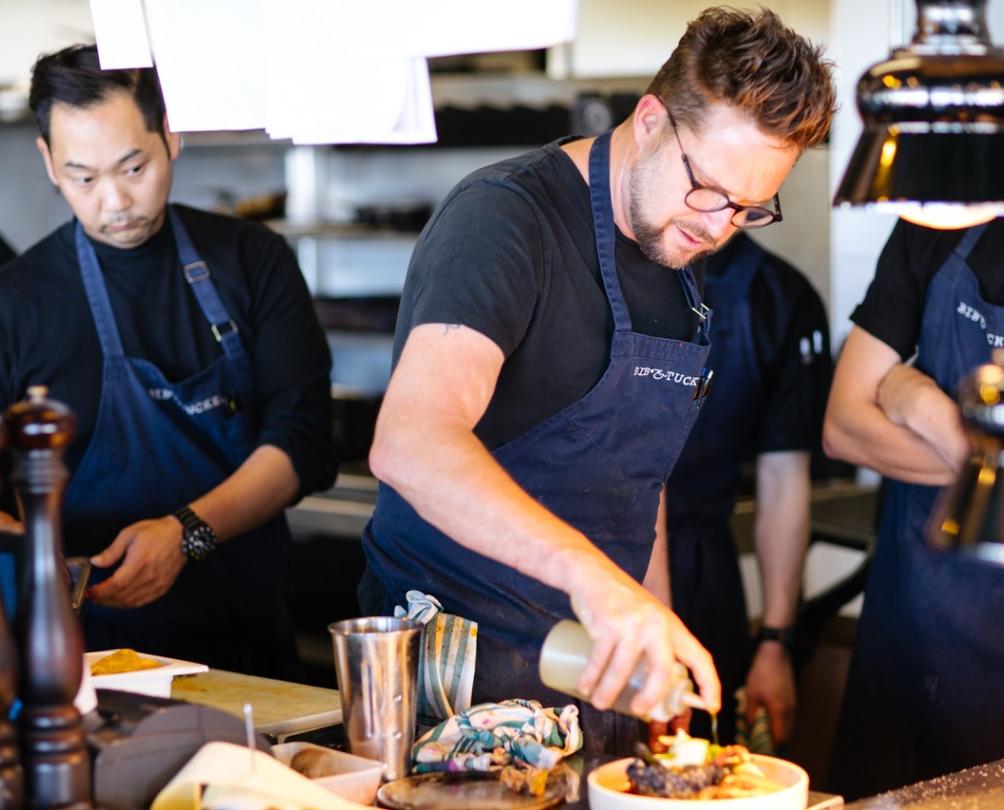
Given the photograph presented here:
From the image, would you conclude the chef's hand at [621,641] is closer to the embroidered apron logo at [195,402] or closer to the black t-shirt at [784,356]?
the embroidered apron logo at [195,402]

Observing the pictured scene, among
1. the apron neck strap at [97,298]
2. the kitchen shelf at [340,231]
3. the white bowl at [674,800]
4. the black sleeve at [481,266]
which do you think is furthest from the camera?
the kitchen shelf at [340,231]

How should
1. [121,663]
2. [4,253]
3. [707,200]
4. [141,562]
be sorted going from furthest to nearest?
[4,253] < [141,562] < [707,200] < [121,663]

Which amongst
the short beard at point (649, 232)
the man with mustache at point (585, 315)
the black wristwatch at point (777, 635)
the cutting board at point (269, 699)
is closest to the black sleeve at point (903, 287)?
the man with mustache at point (585, 315)

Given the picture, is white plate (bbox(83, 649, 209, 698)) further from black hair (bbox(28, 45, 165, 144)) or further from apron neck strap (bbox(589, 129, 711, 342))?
black hair (bbox(28, 45, 165, 144))

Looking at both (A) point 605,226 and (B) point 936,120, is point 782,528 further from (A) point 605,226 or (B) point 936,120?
(B) point 936,120

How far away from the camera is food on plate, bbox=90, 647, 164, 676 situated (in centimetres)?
185

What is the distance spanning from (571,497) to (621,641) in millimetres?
656

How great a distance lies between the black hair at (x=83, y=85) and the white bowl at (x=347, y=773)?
137 centimetres

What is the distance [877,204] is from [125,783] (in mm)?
916

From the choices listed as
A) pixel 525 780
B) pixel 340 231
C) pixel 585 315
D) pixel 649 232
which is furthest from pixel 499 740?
pixel 340 231

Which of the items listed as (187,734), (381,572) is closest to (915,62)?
(187,734)

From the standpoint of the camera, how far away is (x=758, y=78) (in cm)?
196

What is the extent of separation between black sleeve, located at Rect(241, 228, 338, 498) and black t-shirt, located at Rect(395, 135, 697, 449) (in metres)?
0.68

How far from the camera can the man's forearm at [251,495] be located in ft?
8.84
